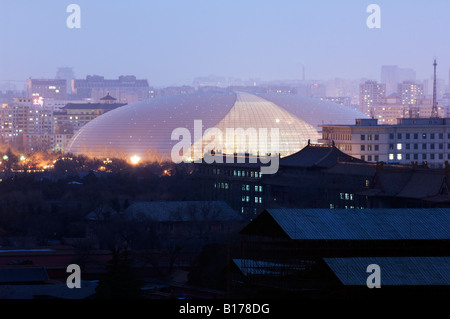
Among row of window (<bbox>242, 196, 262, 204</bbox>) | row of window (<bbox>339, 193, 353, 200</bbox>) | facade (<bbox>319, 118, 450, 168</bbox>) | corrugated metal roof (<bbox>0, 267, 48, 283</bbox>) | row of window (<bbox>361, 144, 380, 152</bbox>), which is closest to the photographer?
corrugated metal roof (<bbox>0, 267, 48, 283</bbox>)

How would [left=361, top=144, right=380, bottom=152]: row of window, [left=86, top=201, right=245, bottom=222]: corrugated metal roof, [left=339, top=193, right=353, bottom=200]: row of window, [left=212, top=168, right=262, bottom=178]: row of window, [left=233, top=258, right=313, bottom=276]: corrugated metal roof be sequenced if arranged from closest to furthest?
[left=233, top=258, right=313, bottom=276]: corrugated metal roof, [left=86, top=201, right=245, bottom=222]: corrugated metal roof, [left=339, top=193, right=353, bottom=200]: row of window, [left=212, top=168, right=262, bottom=178]: row of window, [left=361, top=144, right=380, bottom=152]: row of window

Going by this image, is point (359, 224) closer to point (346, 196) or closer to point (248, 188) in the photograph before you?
point (346, 196)

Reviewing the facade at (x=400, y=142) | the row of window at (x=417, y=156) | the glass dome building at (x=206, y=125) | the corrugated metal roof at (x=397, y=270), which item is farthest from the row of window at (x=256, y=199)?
the corrugated metal roof at (x=397, y=270)

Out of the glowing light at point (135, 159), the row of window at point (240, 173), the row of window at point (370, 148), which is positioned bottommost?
the glowing light at point (135, 159)

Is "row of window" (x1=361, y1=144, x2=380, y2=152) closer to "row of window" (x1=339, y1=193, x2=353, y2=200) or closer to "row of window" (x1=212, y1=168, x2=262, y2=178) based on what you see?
"row of window" (x1=212, y1=168, x2=262, y2=178)

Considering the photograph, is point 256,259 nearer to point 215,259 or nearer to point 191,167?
point 215,259

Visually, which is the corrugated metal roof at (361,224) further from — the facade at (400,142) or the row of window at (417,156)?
the facade at (400,142)

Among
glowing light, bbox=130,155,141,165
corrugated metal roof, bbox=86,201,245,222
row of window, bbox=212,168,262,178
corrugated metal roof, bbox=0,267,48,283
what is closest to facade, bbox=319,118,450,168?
row of window, bbox=212,168,262,178
